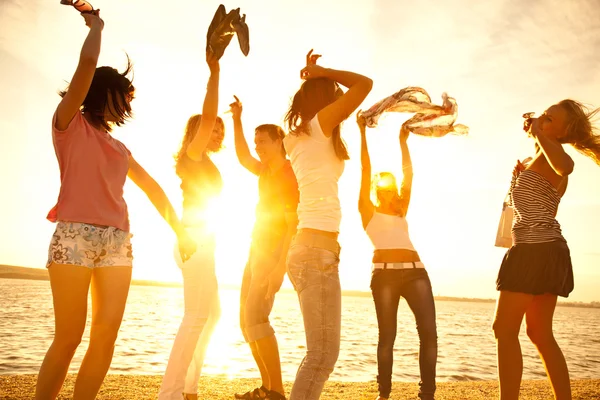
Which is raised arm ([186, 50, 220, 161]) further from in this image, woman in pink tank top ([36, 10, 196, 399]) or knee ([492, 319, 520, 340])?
knee ([492, 319, 520, 340])

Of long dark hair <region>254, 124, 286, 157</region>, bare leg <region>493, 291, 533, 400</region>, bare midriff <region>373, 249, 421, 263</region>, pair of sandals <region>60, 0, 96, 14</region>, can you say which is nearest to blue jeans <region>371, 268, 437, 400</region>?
bare midriff <region>373, 249, 421, 263</region>

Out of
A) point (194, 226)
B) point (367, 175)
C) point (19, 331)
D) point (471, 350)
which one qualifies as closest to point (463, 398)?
point (367, 175)

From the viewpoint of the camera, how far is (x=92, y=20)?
123 inches

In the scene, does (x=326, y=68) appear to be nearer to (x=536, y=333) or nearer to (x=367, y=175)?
(x=367, y=175)

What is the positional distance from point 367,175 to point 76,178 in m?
2.62

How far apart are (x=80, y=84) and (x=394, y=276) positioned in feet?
12.0

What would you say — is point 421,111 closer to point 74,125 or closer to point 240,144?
point 240,144

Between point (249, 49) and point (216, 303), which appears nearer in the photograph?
point (249, 49)

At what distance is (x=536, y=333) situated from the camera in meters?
4.18

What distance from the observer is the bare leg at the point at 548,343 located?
4094 millimetres

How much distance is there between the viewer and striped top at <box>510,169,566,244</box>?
429cm

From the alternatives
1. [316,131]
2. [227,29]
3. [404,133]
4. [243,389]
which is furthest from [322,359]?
[243,389]

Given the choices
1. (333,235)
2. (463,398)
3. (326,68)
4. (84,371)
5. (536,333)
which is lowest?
(463,398)

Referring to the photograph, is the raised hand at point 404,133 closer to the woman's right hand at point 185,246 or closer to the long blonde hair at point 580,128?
the long blonde hair at point 580,128
